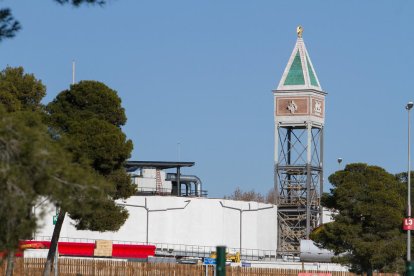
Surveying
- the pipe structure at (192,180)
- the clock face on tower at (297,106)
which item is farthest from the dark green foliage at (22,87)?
the clock face on tower at (297,106)

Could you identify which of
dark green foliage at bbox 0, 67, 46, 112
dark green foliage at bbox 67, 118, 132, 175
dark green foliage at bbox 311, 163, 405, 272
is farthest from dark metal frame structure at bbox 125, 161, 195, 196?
dark green foliage at bbox 67, 118, 132, 175

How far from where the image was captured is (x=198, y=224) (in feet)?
350

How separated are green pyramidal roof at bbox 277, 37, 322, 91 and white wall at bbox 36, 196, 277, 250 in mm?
14269

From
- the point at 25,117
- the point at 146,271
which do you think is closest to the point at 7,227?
the point at 25,117

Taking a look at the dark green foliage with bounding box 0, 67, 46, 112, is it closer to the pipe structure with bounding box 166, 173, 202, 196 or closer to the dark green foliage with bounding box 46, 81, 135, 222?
the dark green foliage with bounding box 46, 81, 135, 222

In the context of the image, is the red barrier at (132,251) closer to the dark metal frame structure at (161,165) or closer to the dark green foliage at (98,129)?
the dark metal frame structure at (161,165)

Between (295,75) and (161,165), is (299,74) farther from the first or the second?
(161,165)

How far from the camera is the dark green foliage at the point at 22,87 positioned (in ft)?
156

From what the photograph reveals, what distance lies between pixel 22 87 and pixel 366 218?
23894 millimetres

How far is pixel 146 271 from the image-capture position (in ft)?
191

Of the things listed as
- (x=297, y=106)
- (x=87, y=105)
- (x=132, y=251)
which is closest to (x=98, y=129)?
(x=87, y=105)

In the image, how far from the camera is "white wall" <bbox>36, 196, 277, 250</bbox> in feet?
335

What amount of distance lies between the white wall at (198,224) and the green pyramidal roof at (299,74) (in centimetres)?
1427

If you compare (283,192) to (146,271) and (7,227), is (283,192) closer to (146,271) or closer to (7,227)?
(146,271)
